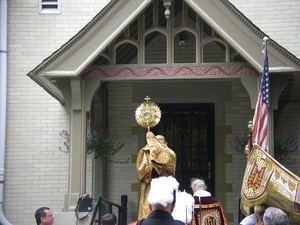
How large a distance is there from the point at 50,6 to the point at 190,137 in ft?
12.3

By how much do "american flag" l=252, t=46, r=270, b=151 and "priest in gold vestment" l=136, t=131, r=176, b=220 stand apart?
4.49ft

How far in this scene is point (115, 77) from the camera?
1134 cm

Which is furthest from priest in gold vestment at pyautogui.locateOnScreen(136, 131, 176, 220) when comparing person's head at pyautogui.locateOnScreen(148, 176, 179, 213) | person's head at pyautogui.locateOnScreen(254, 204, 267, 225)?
person's head at pyautogui.locateOnScreen(148, 176, 179, 213)

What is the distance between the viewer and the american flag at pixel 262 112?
33.1ft

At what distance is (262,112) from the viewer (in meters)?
10.3

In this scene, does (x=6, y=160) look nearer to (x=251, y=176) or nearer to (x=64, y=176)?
(x=64, y=176)

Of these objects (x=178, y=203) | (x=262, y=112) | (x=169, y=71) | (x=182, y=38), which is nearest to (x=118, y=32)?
(x=169, y=71)

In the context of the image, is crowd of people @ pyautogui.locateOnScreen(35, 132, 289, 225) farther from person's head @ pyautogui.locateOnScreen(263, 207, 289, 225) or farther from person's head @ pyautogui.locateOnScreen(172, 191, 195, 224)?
person's head @ pyautogui.locateOnScreen(263, 207, 289, 225)

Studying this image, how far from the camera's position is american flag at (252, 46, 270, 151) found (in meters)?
10.1

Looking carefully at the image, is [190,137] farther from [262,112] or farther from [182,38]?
[262,112]

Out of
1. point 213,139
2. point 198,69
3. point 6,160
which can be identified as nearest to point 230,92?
point 213,139

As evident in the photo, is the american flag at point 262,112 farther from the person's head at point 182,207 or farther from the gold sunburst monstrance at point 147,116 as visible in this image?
the gold sunburst monstrance at point 147,116

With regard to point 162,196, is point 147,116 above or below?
above

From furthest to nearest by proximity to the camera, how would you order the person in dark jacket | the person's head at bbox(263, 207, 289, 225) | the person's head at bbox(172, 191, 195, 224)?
the person's head at bbox(172, 191, 195, 224) → the person's head at bbox(263, 207, 289, 225) → the person in dark jacket
